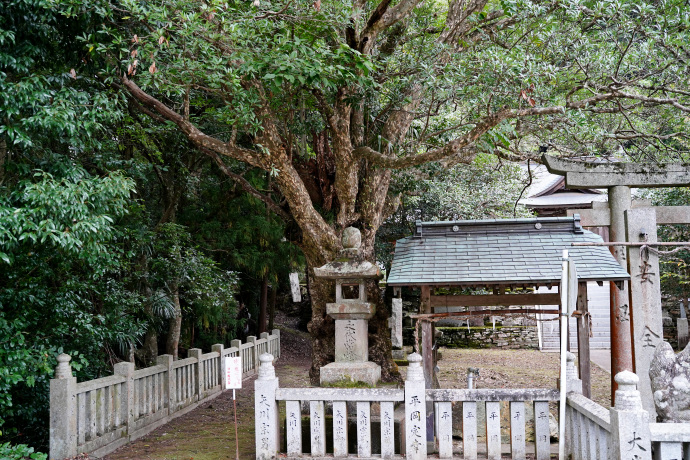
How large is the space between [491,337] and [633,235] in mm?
15989

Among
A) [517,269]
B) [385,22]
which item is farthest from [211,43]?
[517,269]

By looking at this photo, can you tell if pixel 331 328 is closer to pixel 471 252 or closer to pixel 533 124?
pixel 471 252

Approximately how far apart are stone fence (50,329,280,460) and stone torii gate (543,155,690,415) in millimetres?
7786

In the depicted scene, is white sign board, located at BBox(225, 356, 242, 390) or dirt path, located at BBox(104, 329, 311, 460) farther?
dirt path, located at BBox(104, 329, 311, 460)

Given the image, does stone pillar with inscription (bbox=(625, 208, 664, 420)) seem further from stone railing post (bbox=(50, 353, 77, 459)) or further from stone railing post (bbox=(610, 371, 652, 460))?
stone railing post (bbox=(50, 353, 77, 459))

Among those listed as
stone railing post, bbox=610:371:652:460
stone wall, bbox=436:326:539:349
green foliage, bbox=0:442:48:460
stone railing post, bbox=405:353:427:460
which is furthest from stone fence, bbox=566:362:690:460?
stone wall, bbox=436:326:539:349

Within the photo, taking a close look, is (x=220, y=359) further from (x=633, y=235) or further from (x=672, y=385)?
(x=672, y=385)

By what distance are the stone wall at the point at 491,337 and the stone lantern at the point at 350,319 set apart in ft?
53.5

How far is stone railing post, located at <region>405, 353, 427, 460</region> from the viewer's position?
6.78 m

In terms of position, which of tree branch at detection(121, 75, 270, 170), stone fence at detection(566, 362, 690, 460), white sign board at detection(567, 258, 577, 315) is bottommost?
stone fence at detection(566, 362, 690, 460)

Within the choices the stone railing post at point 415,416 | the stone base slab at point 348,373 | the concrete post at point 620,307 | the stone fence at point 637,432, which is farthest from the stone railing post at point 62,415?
the concrete post at point 620,307

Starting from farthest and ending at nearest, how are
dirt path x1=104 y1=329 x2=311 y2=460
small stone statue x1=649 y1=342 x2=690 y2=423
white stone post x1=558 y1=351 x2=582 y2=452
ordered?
1. dirt path x1=104 y1=329 x2=311 y2=460
2. white stone post x1=558 y1=351 x2=582 y2=452
3. small stone statue x1=649 y1=342 x2=690 y2=423

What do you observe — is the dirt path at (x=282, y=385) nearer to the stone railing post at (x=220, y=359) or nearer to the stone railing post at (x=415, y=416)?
the stone railing post at (x=220, y=359)

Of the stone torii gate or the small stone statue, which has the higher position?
the stone torii gate
